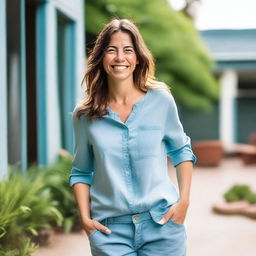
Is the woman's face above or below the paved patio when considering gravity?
above

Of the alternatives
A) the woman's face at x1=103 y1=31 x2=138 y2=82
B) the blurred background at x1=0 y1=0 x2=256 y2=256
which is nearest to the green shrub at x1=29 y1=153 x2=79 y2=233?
the blurred background at x1=0 y1=0 x2=256 y2=256

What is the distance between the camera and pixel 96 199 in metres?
2.28

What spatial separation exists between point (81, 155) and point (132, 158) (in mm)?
251

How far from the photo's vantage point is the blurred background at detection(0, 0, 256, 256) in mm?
5254

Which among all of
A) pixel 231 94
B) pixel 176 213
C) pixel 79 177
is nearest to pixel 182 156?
pixel 176 213

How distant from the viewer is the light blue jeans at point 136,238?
221cm

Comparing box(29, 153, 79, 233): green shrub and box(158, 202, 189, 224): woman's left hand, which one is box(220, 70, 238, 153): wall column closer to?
box(29, 153, 79, 233): green shrub

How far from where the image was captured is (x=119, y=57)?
228cm

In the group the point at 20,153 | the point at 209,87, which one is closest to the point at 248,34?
the point at 209,87

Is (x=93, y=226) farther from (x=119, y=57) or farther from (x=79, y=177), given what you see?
(x=119, y=57)

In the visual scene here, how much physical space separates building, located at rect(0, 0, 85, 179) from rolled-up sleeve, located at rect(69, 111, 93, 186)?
8.79 feet

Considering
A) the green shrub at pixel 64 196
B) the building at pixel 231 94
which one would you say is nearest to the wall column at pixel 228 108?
the building at pixel 231 94

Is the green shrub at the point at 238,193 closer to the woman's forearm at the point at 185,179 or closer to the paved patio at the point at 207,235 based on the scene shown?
the paved patio at the point at 207,235

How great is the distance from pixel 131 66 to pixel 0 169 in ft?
9.52
